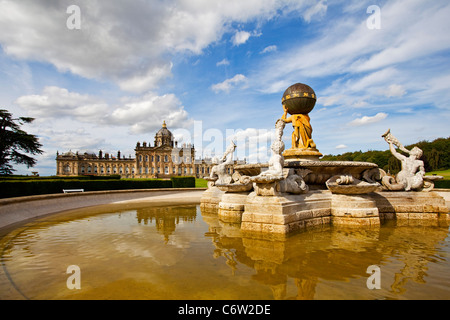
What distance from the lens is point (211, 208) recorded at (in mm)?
9234

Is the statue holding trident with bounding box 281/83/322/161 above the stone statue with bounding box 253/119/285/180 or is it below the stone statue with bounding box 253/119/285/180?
above

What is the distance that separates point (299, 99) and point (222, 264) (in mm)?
7498

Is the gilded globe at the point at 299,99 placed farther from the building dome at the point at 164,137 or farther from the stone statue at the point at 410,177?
the building dome at the point at 164,137

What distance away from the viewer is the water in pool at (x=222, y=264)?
2.72 m

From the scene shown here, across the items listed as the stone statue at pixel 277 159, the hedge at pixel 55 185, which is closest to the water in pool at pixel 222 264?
the stone statue at pixel 277 159

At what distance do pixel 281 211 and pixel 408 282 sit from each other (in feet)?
8.35

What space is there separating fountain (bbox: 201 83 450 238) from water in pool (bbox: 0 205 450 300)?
0.44 meters

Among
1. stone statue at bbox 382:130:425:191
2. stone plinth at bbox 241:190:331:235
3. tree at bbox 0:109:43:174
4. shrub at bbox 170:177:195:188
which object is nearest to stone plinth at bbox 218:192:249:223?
stone plinth at bbox 241:190:331:235

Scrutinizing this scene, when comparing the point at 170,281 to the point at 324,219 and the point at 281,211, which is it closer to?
the point at 281,211

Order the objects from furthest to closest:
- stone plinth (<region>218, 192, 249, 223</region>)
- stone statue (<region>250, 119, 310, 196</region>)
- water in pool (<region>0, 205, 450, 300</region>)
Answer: stone plinth (<region>218, 192, 249, 223</region>) → stone statue (<region>250, 119, 310, 196</region>) → water in pool (<region>0, 205, 450, 300</region>)

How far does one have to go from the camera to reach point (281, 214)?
17.0 feet

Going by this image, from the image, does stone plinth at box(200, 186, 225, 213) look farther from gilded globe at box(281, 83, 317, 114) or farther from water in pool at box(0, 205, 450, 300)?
gilded globe at box(281, 83, 317, 114)

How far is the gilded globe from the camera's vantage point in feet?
30.1

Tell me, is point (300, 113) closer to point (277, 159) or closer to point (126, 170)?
point (277, 159)
